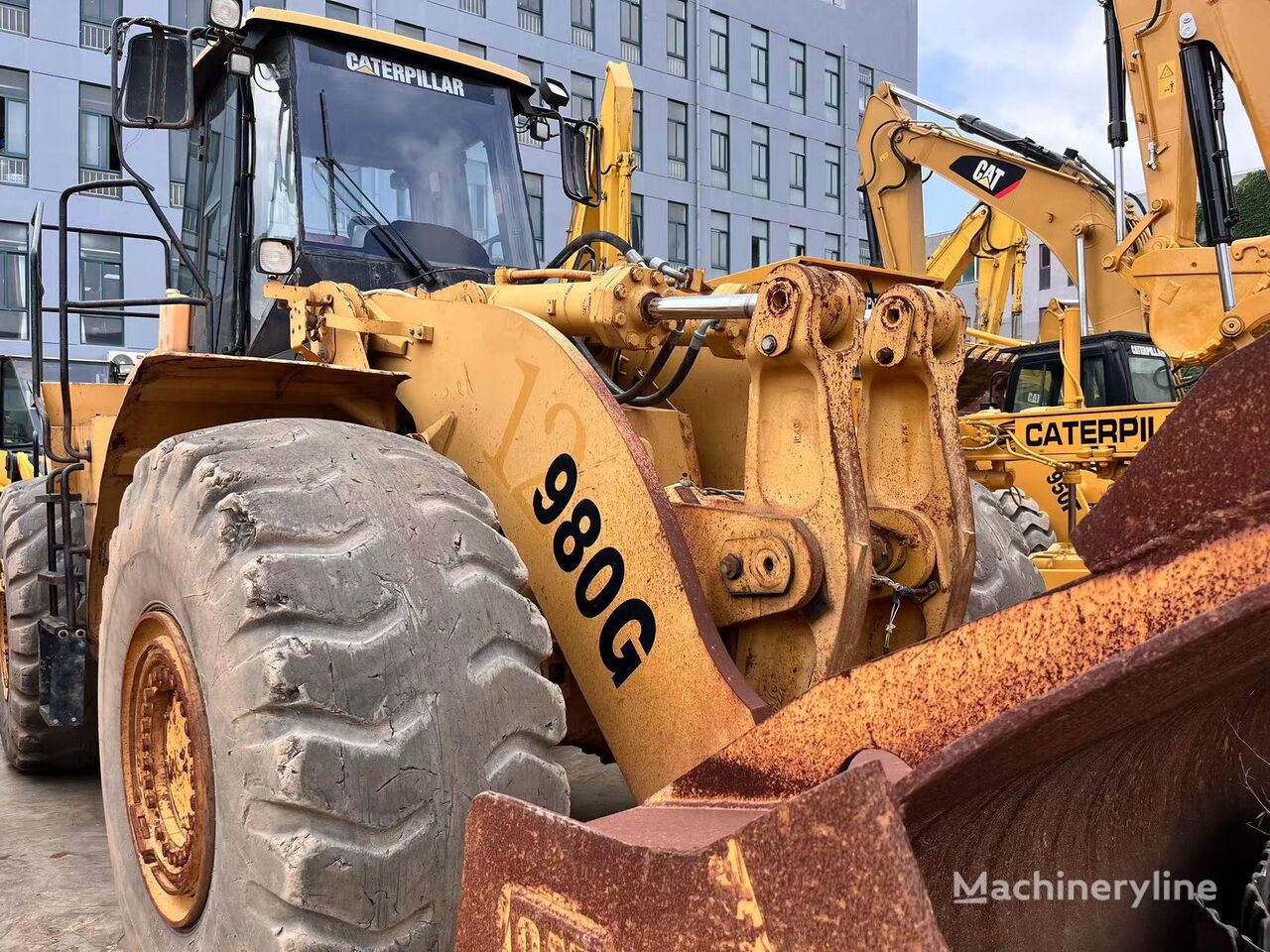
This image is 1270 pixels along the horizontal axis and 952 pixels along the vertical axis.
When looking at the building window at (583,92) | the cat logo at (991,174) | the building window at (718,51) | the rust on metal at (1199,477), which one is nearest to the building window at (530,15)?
the building window at (583,92)

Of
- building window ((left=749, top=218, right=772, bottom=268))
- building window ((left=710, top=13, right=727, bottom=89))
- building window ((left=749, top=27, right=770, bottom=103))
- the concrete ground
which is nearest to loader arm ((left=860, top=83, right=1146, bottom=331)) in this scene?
the concrete ground

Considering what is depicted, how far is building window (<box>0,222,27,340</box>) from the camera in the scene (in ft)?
76.8

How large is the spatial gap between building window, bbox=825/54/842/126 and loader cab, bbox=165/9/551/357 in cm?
3585

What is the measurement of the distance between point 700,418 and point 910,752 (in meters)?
2.32

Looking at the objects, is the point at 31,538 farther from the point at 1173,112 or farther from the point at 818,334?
the point at 1173,112

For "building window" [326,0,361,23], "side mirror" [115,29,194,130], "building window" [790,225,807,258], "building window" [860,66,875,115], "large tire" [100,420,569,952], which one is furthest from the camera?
"building window" [860,66,875,115]

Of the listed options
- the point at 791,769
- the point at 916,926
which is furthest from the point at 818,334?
the point at 916,926

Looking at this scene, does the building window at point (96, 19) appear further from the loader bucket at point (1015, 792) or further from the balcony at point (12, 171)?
the loader bucket at point (1015, 792)

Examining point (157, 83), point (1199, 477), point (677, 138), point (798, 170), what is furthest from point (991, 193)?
point (798, 170)

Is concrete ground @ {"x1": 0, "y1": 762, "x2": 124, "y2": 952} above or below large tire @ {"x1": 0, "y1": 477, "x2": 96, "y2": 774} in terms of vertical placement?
below

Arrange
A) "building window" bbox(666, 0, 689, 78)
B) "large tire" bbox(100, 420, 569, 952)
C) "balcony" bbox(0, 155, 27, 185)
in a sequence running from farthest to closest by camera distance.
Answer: "building window" bbox(666, 0, 689, 78), "balcony" bbox(0, 155, 27, 185), "large tire" bbox(100, 420, 569, 952)

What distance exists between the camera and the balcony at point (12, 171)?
23.3m

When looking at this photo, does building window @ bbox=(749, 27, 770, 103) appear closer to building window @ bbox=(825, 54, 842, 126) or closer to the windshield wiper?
building window @ bbox=(825, 54, 842, 126)

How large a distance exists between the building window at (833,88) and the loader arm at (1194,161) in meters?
31.4
